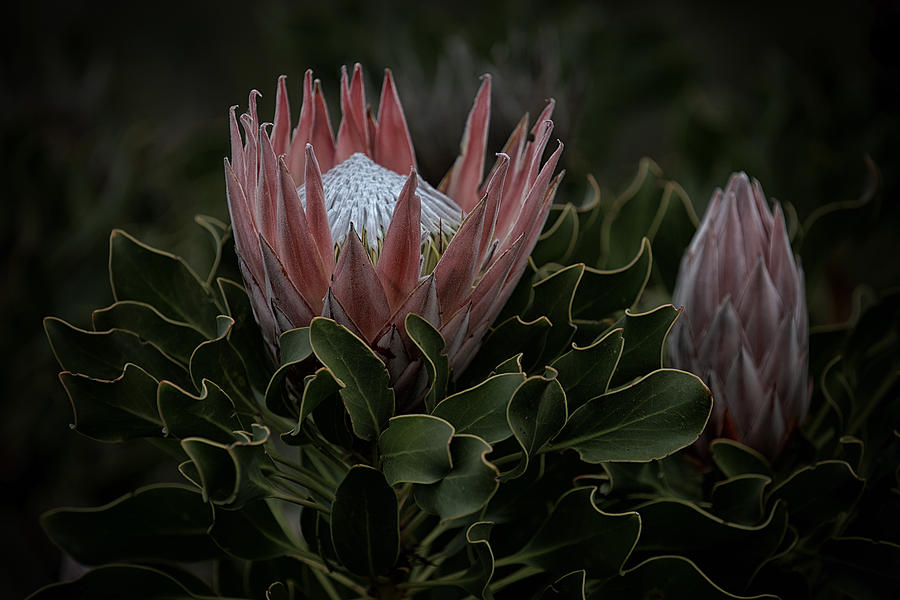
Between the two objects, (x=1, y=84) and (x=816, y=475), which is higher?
(x=1, y=84)

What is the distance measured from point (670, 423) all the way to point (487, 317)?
0.19 metres

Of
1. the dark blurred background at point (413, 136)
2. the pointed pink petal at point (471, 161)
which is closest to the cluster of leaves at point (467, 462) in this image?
the pointed pink petal at point (471, 161)

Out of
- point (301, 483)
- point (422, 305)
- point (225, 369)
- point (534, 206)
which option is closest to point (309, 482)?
point (301, 483)

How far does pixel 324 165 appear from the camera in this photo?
2.76ft

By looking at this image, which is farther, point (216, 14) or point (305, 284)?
point (216, 14)

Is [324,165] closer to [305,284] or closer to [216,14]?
[305,284]

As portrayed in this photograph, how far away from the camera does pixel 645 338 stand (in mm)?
736

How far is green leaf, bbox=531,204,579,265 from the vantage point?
2.90ft

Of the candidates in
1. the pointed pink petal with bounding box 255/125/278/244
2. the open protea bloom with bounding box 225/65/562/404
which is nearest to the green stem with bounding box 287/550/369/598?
the open protea bloom with bounding box 225/65/562/404

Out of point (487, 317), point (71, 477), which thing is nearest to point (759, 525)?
point (487, 317)

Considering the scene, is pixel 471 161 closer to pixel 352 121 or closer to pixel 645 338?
pixel 352 121

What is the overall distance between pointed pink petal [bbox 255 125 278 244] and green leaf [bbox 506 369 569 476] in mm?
248

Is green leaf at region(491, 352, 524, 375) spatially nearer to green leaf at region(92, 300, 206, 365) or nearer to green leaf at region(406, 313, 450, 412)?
green leaf at region(406, 313, 450, 412)

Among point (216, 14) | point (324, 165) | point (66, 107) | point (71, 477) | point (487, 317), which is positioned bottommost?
point (71, 477)
